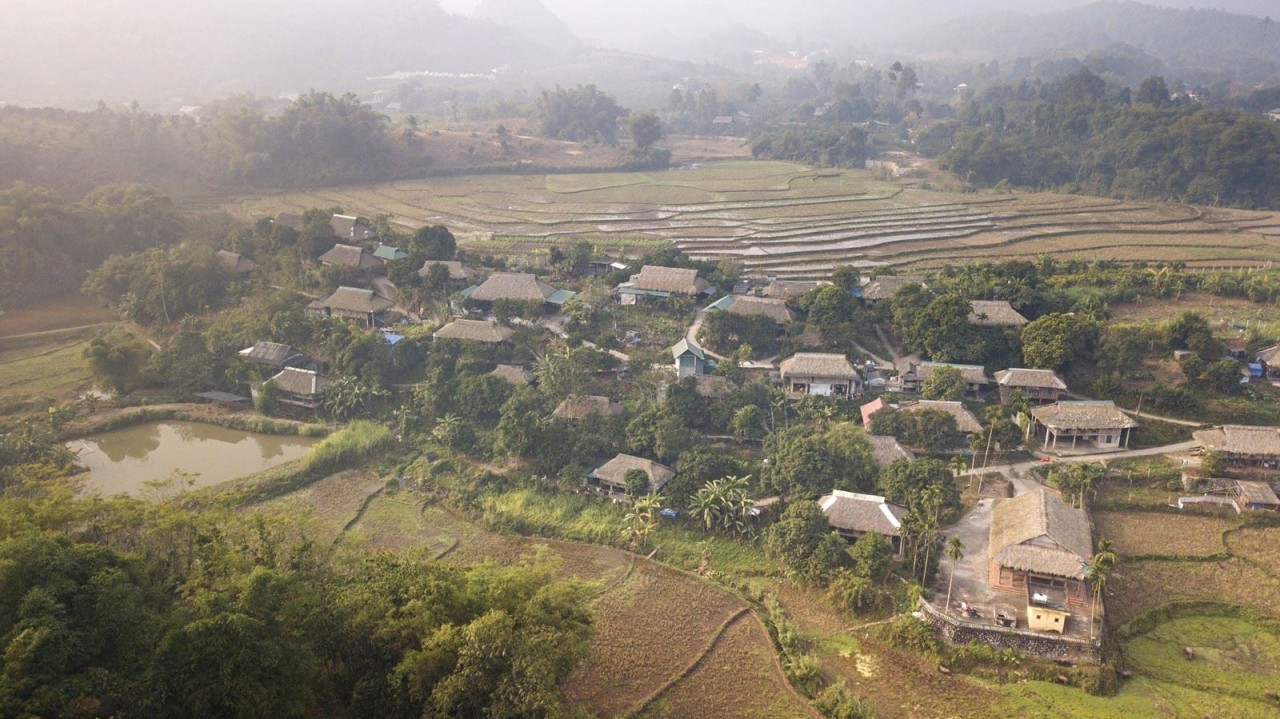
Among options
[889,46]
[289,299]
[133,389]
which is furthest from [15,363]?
[889,46]

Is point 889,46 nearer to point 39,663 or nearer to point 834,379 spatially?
point 834,379

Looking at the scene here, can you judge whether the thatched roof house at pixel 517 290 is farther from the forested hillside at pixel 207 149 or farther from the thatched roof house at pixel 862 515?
the forested hillside at pixel 207 149

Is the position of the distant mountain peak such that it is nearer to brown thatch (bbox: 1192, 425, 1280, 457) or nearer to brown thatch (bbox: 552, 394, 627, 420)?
brown thatch (bbox: 552, 394, 627, 420)

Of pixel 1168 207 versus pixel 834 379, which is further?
pixel 1168 207

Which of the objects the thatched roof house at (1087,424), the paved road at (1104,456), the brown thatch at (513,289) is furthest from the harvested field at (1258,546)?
the brown thatch at (513,289)

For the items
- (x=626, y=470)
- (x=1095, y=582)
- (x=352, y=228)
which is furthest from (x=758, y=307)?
(x=352, y=228)

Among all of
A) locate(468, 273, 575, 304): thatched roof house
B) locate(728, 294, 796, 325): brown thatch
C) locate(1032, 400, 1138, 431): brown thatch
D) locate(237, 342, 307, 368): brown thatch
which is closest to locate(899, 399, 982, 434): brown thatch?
locate(1032, 400, 1138, 431): brown thatch

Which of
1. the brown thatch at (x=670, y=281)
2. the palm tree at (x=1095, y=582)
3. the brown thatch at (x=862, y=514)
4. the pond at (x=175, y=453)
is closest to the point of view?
the palm tree at (x=1095, y=582)
